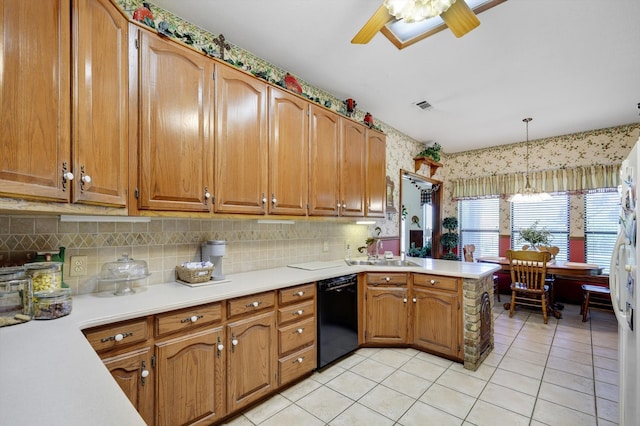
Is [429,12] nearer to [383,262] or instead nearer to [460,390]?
[383,262]

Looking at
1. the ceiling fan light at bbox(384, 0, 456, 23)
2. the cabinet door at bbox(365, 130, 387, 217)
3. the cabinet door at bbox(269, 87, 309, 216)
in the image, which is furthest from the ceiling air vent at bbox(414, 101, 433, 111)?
the ceiling fan light at bbox(384, 0, 456, 23)

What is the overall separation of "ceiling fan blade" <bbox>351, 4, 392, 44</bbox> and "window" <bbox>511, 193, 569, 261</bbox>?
15.9ft

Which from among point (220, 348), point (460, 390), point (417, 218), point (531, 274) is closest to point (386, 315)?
point (460, 390)

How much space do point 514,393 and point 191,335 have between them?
2386 mm

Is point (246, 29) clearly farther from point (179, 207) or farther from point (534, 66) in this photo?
point (534, 66)

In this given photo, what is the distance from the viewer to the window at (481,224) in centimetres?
557

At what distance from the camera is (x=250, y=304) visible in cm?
196

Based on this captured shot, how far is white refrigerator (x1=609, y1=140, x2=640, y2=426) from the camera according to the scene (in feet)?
4.31

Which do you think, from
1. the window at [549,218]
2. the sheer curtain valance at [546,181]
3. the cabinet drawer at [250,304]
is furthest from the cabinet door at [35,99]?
the window at [549,218]

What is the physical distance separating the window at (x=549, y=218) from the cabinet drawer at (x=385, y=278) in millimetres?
3619

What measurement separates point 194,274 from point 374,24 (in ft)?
6.47

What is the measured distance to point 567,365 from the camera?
2.69 meters

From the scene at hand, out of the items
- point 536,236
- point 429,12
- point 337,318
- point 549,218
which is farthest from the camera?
point 549,218

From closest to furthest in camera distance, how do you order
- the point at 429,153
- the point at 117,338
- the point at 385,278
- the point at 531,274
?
the point at 117,338, the point at 385,278, the point at 531,274, the point at 429,153
